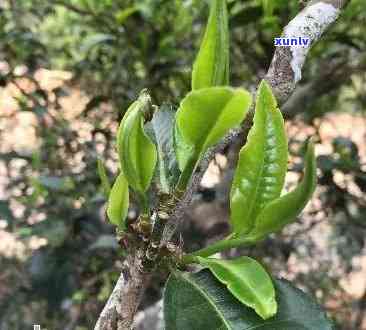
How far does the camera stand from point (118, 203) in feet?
2.15

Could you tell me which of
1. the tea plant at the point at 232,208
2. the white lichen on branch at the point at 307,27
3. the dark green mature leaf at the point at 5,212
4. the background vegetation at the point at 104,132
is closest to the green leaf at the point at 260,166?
the tea plant at the point at 232,208

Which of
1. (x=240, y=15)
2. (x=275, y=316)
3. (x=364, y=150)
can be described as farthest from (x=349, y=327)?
(x=275, y=316)

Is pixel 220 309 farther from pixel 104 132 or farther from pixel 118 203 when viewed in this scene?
pixel 104 132

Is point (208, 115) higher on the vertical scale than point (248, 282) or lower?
higher

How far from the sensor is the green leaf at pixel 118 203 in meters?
0.65

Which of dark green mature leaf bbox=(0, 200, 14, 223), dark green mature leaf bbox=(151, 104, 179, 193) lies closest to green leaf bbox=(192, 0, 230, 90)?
dark green mature leaf bbox=(151, 104, 179, 193)

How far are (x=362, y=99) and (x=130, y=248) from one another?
205cm

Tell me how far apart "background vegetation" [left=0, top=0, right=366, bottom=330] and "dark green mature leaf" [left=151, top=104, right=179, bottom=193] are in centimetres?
53

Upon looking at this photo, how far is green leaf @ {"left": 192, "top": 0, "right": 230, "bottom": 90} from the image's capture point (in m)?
0.61

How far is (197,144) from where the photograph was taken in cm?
59

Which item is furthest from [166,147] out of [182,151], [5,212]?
[5,212]

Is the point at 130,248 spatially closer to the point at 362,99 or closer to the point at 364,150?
the point at 362,99

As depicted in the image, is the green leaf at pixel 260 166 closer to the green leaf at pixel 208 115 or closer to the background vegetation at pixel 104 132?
the green leaf at pixel 208 115

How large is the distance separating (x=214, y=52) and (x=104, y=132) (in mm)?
1366
